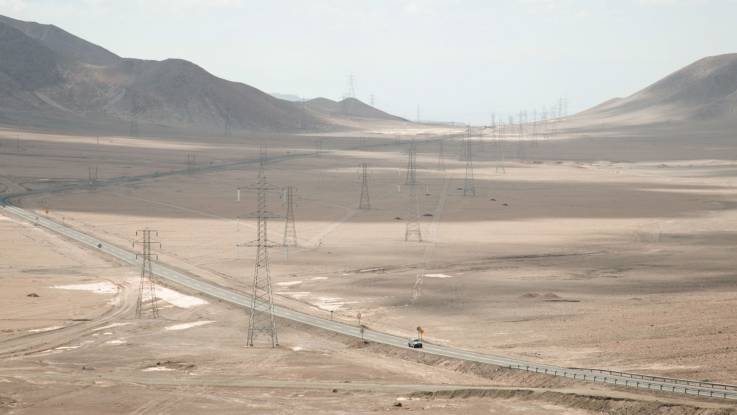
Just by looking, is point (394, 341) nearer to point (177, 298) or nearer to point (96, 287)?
point (177, 298)

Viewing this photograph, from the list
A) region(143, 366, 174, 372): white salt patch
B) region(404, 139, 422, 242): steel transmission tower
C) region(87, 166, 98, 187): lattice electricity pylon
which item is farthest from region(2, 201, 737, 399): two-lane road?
region(87, 166, 98, 187): lattice electricity pylon

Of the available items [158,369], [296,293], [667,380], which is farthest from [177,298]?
[667,380]

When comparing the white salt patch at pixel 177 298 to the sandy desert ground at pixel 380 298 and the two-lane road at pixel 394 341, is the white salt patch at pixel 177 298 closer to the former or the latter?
the sandy desert ground at pixel 380 298

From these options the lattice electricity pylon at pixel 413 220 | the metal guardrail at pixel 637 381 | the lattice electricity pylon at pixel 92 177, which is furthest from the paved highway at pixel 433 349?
the lattice electricity pylon at pixel 92 177

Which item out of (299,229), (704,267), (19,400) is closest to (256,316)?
(19,400)

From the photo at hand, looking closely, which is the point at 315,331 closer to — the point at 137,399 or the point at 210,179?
the point at 137,399
